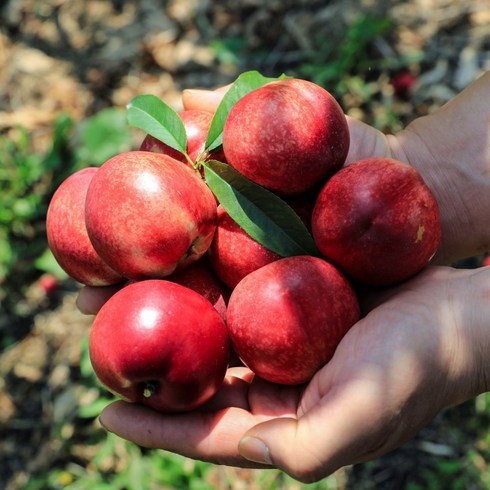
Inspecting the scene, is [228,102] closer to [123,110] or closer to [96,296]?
[96,296]

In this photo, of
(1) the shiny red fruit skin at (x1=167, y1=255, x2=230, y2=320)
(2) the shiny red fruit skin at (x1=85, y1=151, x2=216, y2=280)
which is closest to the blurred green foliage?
(1) the shiny red fruit skin at (x1=167, y1=255, x2=230, y2=320)

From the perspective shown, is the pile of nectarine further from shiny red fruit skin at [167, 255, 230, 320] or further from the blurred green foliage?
the blurred green foliage

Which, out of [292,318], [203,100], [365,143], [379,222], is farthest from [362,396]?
[203,100]

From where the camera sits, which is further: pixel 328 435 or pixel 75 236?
pixel 75 236

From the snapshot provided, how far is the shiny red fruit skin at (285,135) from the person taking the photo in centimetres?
217

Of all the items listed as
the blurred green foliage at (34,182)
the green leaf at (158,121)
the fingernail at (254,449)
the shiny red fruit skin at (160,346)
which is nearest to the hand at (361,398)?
the fingernail at (254,449)

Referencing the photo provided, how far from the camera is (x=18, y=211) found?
407 centimetres

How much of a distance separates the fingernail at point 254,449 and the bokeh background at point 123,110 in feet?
4.74

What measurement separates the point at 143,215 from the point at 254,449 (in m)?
0.82

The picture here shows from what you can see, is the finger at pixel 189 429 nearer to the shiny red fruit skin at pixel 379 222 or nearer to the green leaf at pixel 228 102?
the shiny red fruit skin at pixel 379 222

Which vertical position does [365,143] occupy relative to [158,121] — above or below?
below

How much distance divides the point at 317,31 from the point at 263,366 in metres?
3.11

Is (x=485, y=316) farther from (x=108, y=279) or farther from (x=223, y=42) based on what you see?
(x=223, y=42)

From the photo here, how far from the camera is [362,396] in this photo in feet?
5.87
